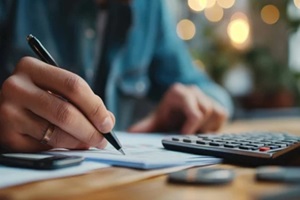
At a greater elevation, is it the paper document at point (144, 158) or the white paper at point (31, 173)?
the white paper at point (31, 173)

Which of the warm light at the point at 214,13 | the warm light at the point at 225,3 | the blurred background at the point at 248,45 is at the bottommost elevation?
the blurred background at the point at 248,45

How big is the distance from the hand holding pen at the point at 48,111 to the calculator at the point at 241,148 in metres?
0.08

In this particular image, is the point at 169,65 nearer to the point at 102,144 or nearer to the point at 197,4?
the point at 102,144

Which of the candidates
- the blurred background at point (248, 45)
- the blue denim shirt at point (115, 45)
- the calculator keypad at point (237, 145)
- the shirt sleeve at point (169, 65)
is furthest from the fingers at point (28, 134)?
the blurred background at point (248, 45)

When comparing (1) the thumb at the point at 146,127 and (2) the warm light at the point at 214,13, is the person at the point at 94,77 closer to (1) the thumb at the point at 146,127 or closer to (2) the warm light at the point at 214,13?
(1) the thumb at the point at 146,127

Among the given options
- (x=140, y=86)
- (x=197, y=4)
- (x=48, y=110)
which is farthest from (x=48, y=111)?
(x=197, y=4)

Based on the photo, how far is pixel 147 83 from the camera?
4.01 feet

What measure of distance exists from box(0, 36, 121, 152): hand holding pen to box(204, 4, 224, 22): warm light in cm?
211

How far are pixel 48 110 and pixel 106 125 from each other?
6cm

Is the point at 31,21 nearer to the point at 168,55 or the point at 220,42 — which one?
the point at 168,55

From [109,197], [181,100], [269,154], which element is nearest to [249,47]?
[181,100]

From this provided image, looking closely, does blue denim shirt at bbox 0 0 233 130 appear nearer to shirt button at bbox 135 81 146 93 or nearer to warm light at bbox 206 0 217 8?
shirt button at bbox 135 81 146 93

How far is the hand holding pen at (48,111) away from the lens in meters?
0.47

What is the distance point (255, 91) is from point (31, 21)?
1.62 meters
